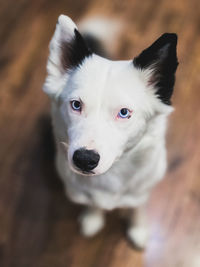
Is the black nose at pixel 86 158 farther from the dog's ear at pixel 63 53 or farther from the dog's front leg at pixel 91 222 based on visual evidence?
the dog's front leg at pixel 91 222

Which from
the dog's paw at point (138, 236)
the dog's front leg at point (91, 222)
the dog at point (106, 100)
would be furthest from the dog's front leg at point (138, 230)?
the dog at point (106, 100)

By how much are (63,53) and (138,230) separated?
0.92m

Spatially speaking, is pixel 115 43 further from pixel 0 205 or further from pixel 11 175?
pixel 0 205

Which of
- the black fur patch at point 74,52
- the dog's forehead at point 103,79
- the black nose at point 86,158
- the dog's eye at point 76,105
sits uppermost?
the black fur patch at point 74,52

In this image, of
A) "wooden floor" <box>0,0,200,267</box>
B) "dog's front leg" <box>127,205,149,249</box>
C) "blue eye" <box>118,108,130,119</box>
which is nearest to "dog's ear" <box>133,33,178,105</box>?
"blue eye" <box>118,108,130,119</box>

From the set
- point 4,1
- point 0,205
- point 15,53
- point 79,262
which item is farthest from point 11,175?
point 4,1

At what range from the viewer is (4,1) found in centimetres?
222

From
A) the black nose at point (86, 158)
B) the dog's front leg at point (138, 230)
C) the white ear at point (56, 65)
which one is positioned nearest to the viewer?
the black nose at point (86, 158)

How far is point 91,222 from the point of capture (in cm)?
160

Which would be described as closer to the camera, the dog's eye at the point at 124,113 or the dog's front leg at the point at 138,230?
the dog's eye at the point at 124,113

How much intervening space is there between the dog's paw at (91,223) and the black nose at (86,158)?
73cm

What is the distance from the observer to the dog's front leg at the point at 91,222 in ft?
5.24

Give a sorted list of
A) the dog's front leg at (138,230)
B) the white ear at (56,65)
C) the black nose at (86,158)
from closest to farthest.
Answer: the black nose at (86,158)
the white ear at (56,65)
the dog's front leg at (138,230)

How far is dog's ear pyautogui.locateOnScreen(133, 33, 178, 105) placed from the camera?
89cm
